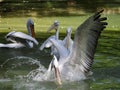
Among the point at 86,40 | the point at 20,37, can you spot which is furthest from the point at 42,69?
the point at 20,37

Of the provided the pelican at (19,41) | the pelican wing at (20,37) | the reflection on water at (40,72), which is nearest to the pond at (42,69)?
the reflection on water at (40,72)

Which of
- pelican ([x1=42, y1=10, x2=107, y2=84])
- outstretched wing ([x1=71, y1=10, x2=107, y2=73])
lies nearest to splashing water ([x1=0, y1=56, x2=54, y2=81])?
pelican ([x1=42, y1=10, x2=107, y2=84])

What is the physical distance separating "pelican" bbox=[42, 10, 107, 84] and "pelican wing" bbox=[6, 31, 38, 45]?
326 cm

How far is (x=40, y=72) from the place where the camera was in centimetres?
924

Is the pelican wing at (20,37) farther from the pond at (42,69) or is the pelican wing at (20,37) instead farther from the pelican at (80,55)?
the pelican at (80,55)

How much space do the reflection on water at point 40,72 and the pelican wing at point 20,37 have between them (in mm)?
497

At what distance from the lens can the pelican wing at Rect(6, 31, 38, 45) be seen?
12.3 meters

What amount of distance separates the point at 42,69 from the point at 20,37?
3091mm

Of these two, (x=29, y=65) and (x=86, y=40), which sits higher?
(x=86, y=40)

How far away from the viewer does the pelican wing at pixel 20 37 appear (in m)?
12.3

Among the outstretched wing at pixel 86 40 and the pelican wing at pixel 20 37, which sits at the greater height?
the outstretched wing at pixel 86 40

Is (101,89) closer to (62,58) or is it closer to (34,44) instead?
(62,58)

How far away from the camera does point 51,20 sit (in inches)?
761

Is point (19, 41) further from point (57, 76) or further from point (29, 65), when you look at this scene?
point (57, 76)
